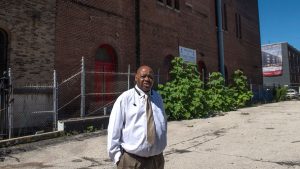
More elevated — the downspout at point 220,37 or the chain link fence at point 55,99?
the downspout at point 220,37

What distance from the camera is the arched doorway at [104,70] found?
45.5ft

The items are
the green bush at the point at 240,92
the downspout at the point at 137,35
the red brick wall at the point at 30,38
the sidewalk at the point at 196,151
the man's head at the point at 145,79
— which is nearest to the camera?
the man's head at the point at 145,79

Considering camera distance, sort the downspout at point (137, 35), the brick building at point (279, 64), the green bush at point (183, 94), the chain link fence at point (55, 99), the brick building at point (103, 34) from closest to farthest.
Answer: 1. the chain link fence at point (55, 99)
2. the brick building at point (103, 34)
3. the green bush at point (183, 94)
4. the downspout at point (137, 35)
5. the brick building at point (279, 64)

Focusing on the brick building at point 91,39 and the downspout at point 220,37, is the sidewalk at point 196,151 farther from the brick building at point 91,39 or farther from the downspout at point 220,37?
the downspout at point 220,37

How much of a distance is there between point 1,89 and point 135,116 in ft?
25.6

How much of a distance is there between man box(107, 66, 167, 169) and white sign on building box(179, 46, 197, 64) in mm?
16717

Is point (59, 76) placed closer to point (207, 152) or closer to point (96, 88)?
point (96, 88)

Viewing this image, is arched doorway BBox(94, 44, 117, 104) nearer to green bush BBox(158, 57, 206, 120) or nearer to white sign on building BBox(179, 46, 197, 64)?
green bush BBox(158, 57, 206, 120)

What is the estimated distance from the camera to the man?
10.3 ft

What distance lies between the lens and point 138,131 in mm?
3188

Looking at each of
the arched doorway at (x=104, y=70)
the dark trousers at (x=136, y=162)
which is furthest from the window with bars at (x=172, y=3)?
the dark trousers at (x=136, y=162)

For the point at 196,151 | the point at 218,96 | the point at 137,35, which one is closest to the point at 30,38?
the point at 137,35

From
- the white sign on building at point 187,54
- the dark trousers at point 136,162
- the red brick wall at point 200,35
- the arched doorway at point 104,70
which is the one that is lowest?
the dark trousers at point 136,162

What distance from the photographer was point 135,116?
3217mm
